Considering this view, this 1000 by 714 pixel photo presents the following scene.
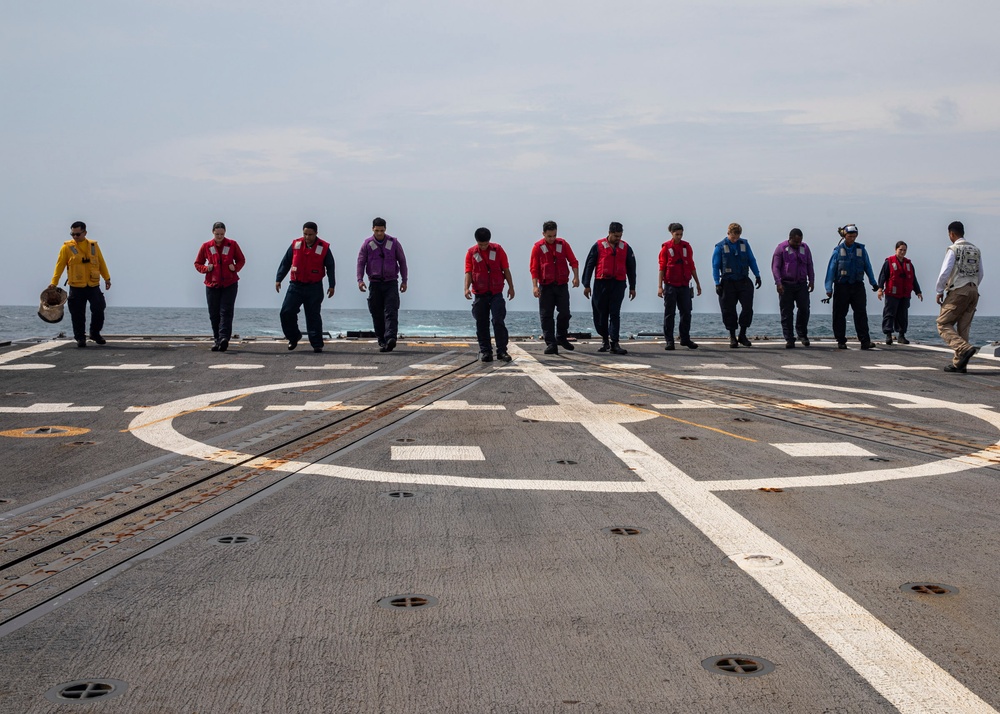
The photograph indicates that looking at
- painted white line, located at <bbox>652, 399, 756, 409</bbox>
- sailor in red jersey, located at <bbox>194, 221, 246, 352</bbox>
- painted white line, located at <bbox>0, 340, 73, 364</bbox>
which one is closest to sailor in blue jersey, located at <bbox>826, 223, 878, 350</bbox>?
painted white line, located at <bbox>652, 399, 756, 409</bbox>

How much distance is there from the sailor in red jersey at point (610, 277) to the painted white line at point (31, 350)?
29.6 feet

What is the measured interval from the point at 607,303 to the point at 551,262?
1416 millimetres

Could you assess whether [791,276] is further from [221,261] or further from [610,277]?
[221,261]

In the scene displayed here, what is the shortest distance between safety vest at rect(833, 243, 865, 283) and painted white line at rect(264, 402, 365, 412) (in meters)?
11.7

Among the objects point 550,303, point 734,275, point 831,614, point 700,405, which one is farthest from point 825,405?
point 734,275

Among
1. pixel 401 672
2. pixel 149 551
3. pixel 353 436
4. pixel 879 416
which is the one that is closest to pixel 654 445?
pixel 353 436

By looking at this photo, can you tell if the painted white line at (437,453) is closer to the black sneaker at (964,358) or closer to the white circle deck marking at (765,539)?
the white circle deck marking at (765,539)

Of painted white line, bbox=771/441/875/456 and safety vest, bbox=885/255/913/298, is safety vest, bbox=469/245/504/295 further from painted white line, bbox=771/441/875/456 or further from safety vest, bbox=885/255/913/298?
safety vest, bbox=885/255/913/298

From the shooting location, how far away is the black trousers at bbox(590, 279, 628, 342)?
1761cm

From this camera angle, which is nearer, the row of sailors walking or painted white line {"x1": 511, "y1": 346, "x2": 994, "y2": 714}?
painted white line {"x1": 511, "y1": 346, "x2": 994, "y2": 714}

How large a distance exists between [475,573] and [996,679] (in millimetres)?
2046

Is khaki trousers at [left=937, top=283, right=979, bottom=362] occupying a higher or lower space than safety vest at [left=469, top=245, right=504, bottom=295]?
lower

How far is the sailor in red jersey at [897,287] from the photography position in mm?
22141

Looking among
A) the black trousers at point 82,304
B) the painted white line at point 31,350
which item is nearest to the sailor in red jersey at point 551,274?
the black trousers at point 82,304
